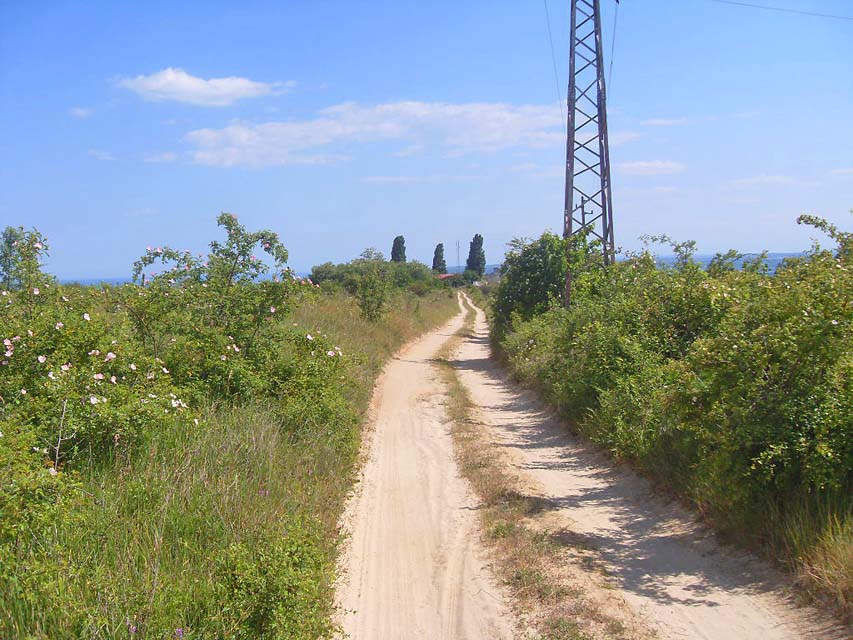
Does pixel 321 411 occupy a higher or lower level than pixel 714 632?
higher

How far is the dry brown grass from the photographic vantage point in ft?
16.4

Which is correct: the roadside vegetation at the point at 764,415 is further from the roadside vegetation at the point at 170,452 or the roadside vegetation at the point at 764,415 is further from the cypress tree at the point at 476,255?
the cypress tree at the point at 476,255

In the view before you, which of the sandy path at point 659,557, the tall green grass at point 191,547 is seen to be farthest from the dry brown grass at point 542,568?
the tall green grass at point 191,547

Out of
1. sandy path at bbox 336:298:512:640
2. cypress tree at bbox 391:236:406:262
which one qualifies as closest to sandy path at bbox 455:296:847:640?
sandy path at bbox 336:298:512:640

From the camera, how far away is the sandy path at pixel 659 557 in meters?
4.90

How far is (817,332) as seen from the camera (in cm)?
558

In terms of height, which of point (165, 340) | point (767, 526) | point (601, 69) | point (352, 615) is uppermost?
point (601, 69)

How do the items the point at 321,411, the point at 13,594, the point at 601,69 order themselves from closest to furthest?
1. the point at 13,594
2. the point at 321,411
3. the point at 601,69

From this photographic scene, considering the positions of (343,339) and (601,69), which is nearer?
(343,339)

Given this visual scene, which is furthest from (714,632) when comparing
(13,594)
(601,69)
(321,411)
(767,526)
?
(601,69)

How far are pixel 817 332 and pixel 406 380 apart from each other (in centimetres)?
1398

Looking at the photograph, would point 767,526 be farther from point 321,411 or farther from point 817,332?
point 321,411

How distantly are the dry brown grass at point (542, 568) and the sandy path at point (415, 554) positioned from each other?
0.61 ft

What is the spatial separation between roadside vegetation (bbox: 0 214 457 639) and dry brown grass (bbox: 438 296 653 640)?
154 cm
